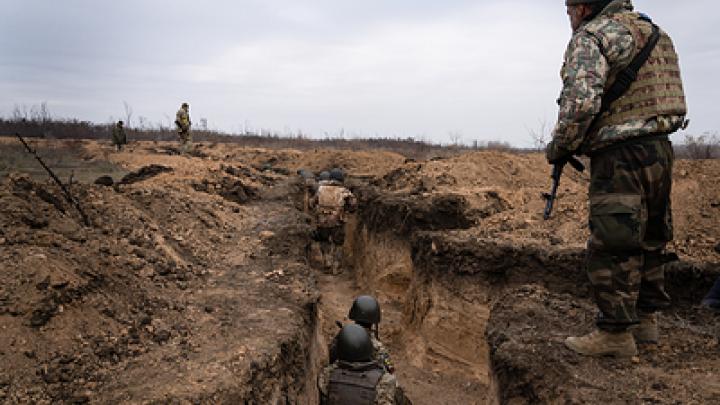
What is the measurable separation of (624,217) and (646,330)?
1.14m

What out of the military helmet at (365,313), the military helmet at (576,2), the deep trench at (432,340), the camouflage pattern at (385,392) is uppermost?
the military helmet at (576,2)

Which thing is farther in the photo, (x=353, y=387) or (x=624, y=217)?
(x=353, y=387)

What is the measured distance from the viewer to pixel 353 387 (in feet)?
15.2

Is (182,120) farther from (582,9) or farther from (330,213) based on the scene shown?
(582,9)

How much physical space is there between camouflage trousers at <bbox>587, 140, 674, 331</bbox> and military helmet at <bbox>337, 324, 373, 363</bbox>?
2174mm

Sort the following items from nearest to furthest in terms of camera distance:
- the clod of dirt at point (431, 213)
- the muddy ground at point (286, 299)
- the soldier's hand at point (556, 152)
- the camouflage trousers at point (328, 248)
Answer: the muddy ground at point (286, 299)
the soldier's hand at point (556, 152)
the clod of dirt at point (431, 213)
the camouflage trousers at point (328, 248)

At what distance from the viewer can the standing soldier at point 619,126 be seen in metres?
3.39

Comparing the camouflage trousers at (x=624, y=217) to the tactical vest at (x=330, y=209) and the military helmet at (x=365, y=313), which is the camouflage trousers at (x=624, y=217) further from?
the tactical vest at (x=330, y=209)

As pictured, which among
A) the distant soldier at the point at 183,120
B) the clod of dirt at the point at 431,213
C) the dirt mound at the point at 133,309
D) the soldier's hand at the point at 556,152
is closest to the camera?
the dirt mound at the point at 133,309

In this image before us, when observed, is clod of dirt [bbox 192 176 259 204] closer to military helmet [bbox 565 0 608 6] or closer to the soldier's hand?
the soldier's hand

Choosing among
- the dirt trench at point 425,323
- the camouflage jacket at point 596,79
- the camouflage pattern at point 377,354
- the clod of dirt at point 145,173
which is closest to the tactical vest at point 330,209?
the dirt trench at point 425,323

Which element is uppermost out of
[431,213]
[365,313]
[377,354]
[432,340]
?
[431,213]

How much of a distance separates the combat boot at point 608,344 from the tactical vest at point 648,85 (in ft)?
4.92

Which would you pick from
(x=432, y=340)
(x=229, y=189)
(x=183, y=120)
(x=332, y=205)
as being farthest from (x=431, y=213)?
(x=183, y=120)
